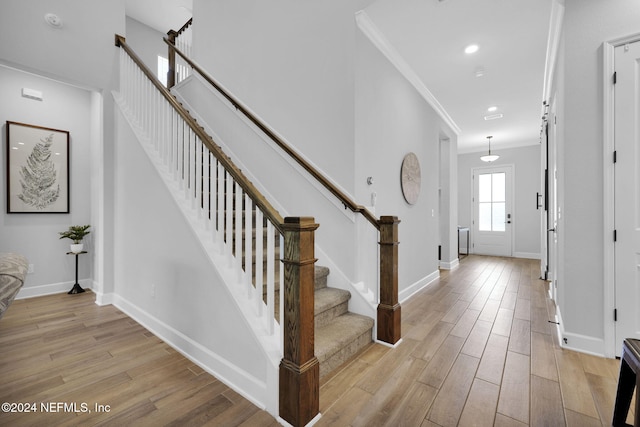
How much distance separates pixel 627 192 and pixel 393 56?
98.1 inches

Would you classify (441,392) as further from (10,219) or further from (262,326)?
(10,219)

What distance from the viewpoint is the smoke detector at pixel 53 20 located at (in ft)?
9.86

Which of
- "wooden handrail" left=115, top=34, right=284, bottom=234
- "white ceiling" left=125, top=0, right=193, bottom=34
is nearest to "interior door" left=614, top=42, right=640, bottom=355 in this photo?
"wooden handrail" left=115, top=34, right=284, bottom=234

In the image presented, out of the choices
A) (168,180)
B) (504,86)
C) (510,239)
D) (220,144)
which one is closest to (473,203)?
(510,239)

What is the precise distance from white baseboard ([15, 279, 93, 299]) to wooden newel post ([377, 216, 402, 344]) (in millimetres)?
4138

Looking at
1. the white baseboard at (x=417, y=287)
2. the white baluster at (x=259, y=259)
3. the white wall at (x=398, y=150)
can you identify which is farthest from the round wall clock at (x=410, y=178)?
the white baluster at (x=259, y=259)

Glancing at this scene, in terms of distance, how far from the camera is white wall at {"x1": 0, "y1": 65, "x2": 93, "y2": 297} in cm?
357

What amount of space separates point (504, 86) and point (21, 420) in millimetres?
5782

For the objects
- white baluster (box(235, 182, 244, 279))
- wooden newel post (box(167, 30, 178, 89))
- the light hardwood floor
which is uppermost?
wooden newel post (box(167, 30, 178, 89))

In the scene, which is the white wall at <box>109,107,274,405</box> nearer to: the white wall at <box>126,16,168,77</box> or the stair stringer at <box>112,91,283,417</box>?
the stair stringer at <box>112,91,283,417</box>

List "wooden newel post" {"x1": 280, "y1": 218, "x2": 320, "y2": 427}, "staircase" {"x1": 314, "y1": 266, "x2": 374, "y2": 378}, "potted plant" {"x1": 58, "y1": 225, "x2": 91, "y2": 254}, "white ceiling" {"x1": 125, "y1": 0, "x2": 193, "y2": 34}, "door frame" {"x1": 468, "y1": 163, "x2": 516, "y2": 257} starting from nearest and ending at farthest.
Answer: "wooden newel post" {"x1": 280, "y1": 218, "x2": 320, "y2": 427} → "staircase" {"x1": 314, "y1": 266, "x2": 374, "y2": 378} → "potted plant" {"x1": 58, "y1": 225, "x2": 91, "y2": 254} → "white ceiling" {"x1": 125, "y1": 0, "x2": 193, "y2": 34} → "door frame" {"x1": 468, "y1": 163, "x2": 516, "y2": 257}

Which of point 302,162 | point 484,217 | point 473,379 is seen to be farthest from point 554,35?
point 484,217

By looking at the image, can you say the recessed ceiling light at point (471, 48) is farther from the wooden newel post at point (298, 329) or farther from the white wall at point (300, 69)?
the wooden newel post at point (298, 329)

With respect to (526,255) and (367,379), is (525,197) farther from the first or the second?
(367,379)
